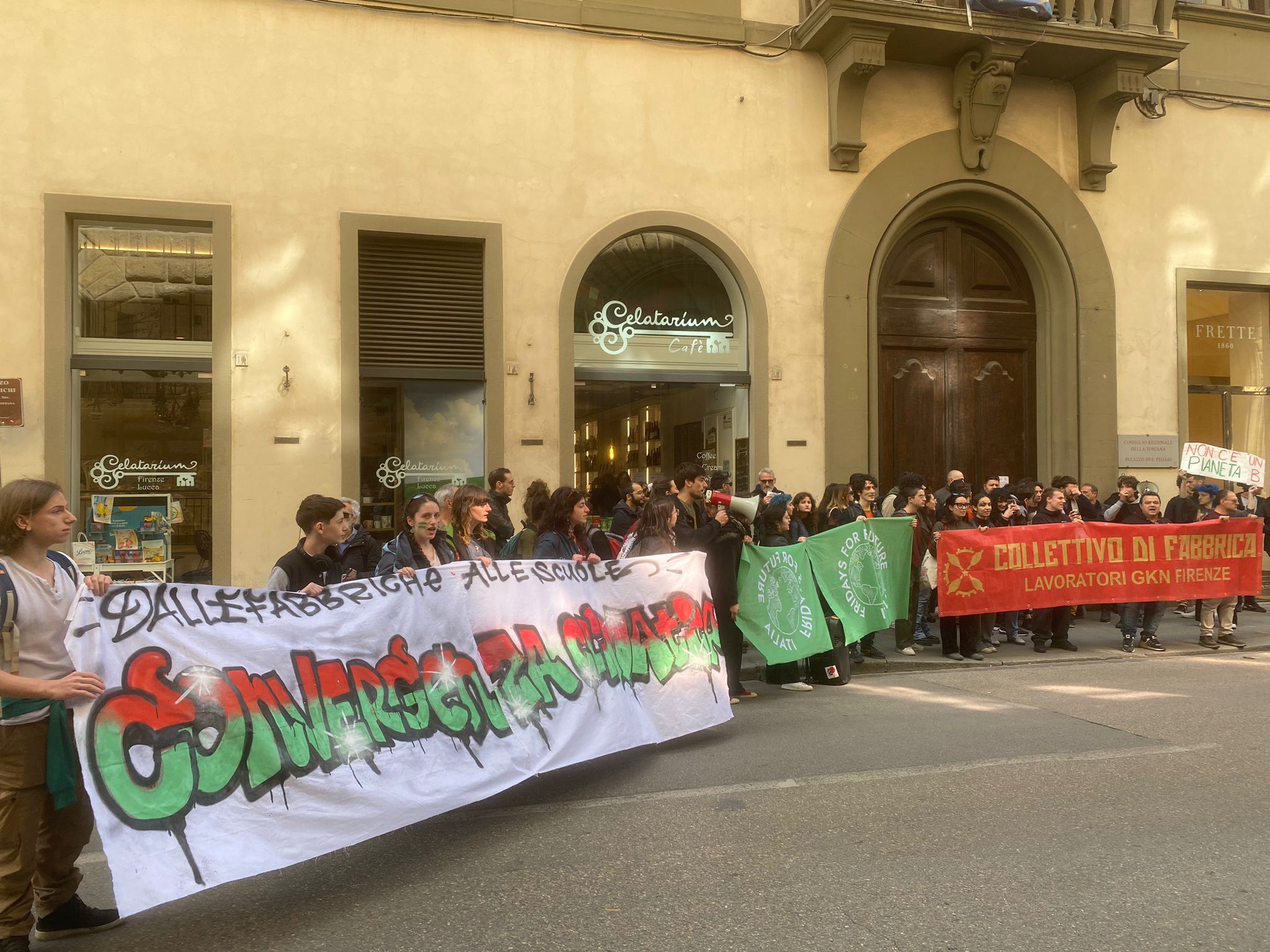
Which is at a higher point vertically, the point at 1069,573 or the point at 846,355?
the point at 846,355

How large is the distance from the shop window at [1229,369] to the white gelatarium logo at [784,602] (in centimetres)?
913

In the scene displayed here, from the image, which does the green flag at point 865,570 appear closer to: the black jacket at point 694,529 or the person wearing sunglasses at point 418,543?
the black jacket at point 694,529

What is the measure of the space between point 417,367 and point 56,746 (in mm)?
8635

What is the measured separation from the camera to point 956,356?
1456cm

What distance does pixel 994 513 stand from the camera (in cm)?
1155

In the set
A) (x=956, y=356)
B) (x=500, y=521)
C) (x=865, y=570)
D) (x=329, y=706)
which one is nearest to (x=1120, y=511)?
(x=956, y=356)

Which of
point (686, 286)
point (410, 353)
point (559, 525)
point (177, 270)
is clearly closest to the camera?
point (559, 525)

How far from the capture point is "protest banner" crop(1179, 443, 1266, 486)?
12234 millimetres

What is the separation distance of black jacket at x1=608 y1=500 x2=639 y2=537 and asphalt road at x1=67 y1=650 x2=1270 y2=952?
3.67 metres

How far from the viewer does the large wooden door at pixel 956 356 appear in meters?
14.2

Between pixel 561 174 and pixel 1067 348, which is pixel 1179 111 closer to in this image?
pixel 1067 348

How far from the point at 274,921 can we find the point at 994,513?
30.2ft

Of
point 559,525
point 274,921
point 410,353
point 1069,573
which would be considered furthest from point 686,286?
point 274,921

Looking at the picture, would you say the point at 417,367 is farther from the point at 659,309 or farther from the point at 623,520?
the point at 623,520
